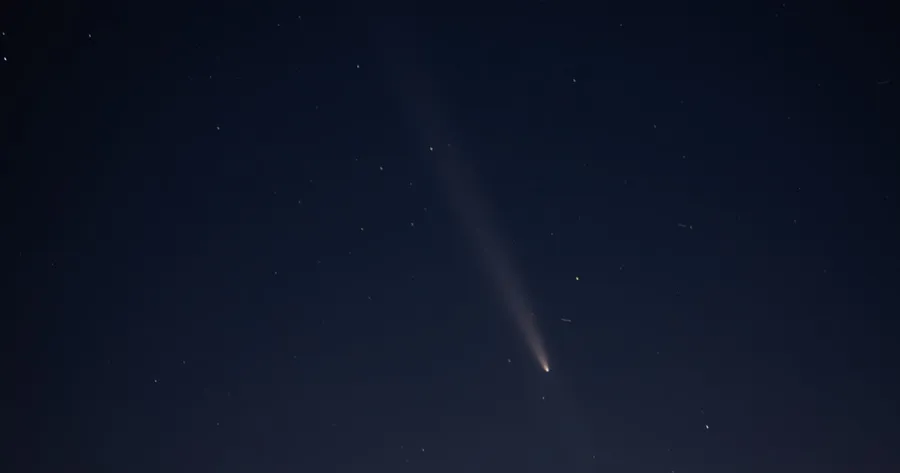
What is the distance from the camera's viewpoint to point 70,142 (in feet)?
4.47

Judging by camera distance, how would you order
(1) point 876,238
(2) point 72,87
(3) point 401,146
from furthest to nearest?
1. (2) point 72,87
2. (3) point 401,146
3. (1) point 876,238

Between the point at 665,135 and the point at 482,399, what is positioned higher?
the point at 665,135

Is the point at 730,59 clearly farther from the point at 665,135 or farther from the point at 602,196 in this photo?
the point at 602,196

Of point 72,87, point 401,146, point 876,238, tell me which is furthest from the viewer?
point 72,87

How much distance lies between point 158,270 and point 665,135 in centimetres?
107

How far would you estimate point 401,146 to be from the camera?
4.07ft

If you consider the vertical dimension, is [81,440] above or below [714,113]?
below

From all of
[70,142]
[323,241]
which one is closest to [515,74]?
[323,241]

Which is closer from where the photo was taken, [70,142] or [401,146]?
[401,146]

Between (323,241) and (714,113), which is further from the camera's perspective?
(323,241)

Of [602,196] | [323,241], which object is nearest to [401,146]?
[323,241]

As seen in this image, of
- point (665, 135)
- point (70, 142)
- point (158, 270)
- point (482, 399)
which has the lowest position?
point (482, 399)

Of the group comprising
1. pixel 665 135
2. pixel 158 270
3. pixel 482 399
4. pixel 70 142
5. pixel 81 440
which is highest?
pixel 70 142

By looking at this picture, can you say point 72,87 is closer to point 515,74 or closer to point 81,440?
point 81,440
